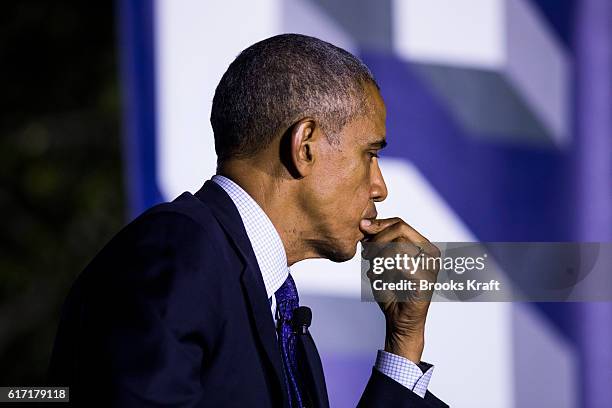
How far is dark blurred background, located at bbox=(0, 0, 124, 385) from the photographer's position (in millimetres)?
6855

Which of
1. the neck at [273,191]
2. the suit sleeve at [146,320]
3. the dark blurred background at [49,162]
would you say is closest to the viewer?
the suit sleeve at [146,320]

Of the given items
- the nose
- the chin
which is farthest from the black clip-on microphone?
the nose

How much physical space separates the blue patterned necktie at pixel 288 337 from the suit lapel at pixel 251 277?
3.6 inches

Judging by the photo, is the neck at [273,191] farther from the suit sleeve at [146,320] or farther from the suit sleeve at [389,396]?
the suit sleeve at [389,396]

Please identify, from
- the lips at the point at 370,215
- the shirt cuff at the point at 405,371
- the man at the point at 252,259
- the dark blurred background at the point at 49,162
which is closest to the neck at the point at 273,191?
the man at the point at 252,259

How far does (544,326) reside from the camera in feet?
7.05

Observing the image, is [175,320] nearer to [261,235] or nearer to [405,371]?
[261,235]

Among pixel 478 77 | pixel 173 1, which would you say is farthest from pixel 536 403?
pixel 173 1

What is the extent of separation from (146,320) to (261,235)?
329 mm

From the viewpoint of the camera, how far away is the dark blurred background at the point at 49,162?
686 centimetres

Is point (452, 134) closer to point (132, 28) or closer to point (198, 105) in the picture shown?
point (198, 105)

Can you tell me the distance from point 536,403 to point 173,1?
1.29 metres

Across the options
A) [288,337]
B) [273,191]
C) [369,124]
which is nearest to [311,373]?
[288,337]

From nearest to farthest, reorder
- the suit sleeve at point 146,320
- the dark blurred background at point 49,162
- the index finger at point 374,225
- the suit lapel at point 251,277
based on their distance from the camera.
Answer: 1. the suit sleeve at point 146,320
2. the suit lapel at point 251,277
3. the index finger at point 374,225
4. the dark blurred background at point 49,162
